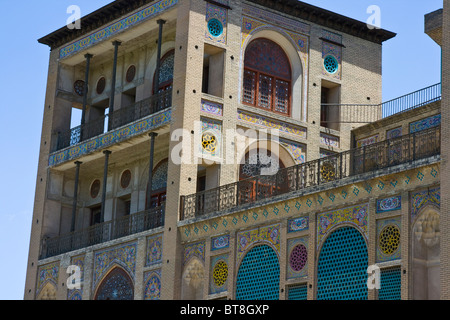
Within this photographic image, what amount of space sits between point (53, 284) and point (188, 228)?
6581mm

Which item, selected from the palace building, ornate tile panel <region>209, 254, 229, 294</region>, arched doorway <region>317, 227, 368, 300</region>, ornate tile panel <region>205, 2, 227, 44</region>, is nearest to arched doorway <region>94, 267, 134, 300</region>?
the palace building

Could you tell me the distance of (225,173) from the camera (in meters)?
28.6

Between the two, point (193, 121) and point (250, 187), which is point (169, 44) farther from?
point (250, 187)

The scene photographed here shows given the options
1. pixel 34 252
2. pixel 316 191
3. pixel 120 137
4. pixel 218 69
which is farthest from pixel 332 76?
pixel 34 252

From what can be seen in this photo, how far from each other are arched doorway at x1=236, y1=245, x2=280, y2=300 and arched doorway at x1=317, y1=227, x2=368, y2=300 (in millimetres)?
1560

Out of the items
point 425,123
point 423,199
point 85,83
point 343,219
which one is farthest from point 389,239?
point 85,83

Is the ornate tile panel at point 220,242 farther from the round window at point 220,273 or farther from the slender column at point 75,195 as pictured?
the slender column at point 75,195

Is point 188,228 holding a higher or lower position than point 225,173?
lower

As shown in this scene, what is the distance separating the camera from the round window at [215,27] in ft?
96.0

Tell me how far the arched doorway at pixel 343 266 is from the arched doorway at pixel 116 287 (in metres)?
7.34

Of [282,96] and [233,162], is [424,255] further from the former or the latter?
[282,96]

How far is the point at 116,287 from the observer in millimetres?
29484

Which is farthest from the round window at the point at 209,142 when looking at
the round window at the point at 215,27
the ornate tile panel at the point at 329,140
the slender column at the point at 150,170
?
the ornate tile panel at the point at 329,140

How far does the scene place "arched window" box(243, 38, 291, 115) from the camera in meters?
30.1
